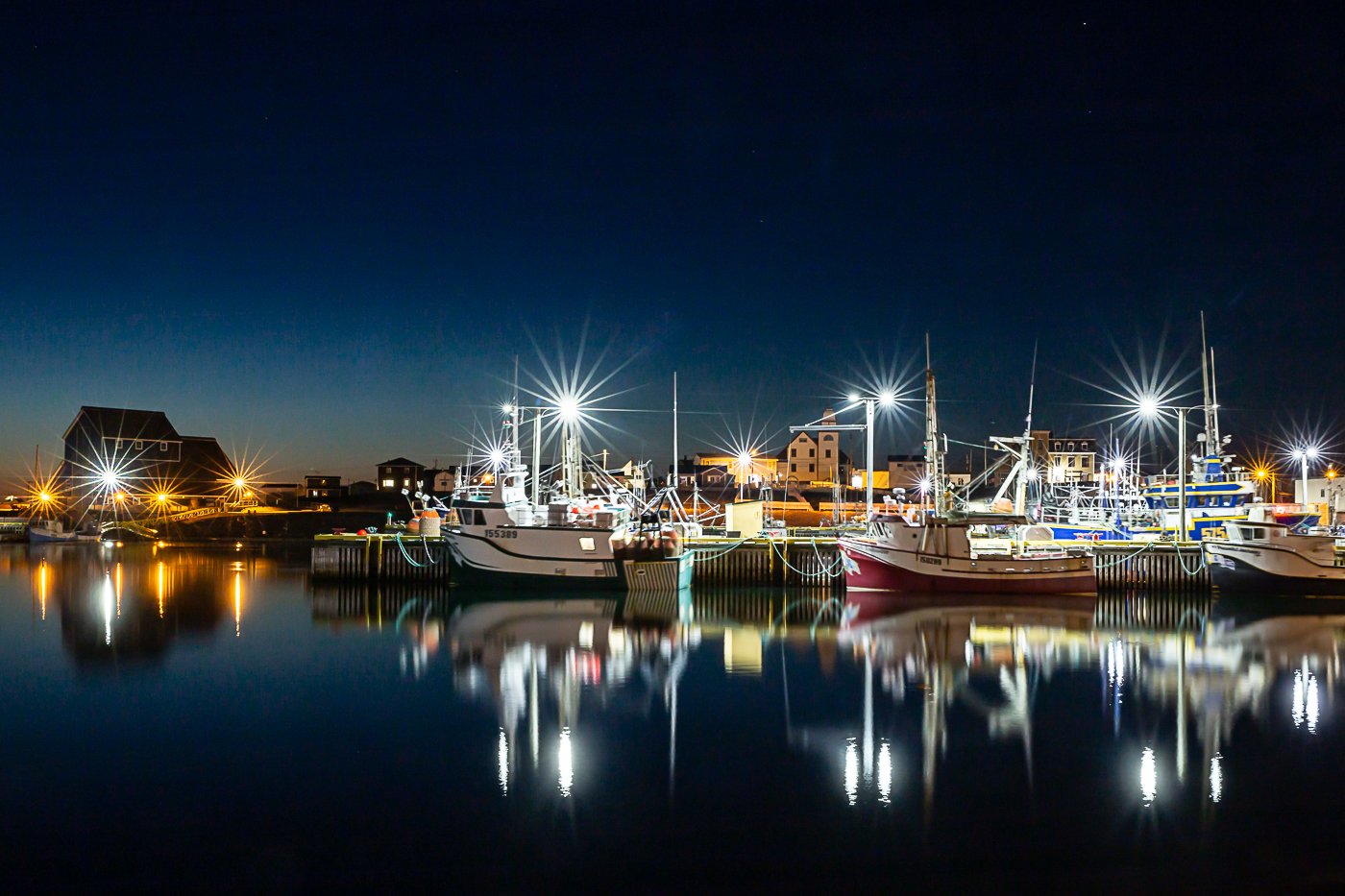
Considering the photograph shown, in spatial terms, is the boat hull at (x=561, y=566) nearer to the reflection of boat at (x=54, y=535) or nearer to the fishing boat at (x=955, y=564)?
the fishing boat at (x=955, y=564)

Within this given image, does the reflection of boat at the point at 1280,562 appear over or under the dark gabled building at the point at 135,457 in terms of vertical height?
under

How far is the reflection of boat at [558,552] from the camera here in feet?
113

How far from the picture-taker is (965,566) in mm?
33312

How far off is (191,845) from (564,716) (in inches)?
276

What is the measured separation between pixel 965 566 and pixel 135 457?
82.9 m

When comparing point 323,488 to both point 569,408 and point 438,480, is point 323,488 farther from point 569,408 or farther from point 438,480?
point 569,408

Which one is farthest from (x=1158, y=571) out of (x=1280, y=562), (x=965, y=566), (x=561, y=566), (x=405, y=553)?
(x=405, y=553)

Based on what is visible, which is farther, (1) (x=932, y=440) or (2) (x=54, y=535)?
(2) (x=54, y=535)

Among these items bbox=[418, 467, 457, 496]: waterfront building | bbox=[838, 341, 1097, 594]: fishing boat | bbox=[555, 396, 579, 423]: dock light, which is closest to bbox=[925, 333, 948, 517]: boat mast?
bbox=[838, 341, 1097, 594]: fishing boat

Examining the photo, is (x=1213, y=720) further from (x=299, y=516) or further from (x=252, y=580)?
(x=299, y=516)

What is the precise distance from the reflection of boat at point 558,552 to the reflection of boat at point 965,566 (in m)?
7.97

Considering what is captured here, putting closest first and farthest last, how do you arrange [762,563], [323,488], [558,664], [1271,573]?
[558,664] < [1271,573] < [762,563] < [323,488]

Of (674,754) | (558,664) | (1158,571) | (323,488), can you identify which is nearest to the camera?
(674,754)

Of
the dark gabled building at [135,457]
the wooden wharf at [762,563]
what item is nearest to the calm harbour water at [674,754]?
the wooden wharf at [762,563]
